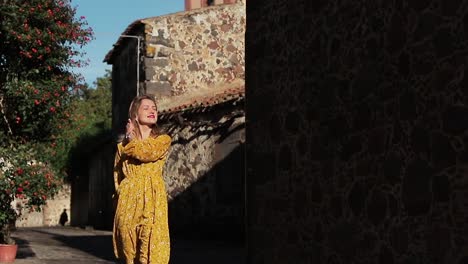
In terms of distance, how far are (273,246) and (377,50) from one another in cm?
281

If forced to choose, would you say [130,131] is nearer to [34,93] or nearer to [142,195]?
[142,195]

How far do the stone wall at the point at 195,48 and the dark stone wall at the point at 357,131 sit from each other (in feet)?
43.0

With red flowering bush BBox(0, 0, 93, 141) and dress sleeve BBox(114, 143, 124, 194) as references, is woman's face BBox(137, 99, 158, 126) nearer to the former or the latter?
dress sleeve BBox(114, 143, 124, 194)

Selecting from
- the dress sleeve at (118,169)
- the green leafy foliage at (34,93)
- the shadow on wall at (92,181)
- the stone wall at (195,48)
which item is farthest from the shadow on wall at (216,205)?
the dress sleeve at (118,169)

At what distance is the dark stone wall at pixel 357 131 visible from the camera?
594 centimetres

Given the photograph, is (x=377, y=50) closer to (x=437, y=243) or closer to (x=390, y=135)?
(x=390, y=135)

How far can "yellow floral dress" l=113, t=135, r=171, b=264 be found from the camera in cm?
528

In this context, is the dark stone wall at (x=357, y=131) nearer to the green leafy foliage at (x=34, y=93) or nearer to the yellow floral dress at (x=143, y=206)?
the yellow floral dress at (x=143, y=206)

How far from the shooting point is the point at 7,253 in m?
12.4

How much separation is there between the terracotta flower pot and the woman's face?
784cm

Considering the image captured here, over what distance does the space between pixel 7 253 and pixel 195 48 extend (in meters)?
11.6

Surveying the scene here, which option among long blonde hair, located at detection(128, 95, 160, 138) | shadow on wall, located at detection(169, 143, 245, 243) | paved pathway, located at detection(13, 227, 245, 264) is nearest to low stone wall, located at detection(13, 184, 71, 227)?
shadow on wall, located at detection(169, 143, 245, 243)

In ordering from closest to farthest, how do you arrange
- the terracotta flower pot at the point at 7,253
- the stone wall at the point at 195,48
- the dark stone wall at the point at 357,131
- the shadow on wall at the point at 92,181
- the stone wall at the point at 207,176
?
the dark stone wall at the point at 357,131 < the terracotta flower pot at the point at 7,253 < the stone wall at the point at 207,176 < the stone wall at the point at 195,48 < the shadow on wall at the point at 92,181

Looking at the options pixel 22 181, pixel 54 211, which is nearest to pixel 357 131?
pixel 22 181
